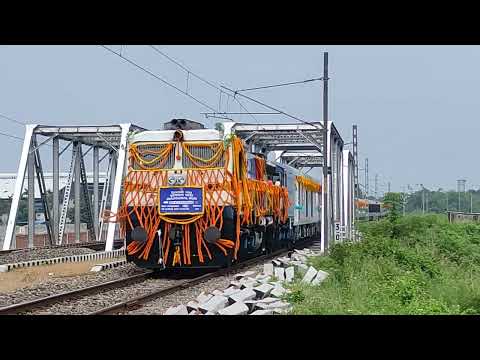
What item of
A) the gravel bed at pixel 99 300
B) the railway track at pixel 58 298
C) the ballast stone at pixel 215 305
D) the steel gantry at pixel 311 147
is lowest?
the gravel bed at pixel 99 300

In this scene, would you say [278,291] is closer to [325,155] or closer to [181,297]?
[181,297]

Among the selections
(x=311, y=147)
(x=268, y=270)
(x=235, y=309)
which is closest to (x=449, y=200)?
(x=311, y=147)

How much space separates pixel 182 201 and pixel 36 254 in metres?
8.80

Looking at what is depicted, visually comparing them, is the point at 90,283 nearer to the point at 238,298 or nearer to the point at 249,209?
the point at 249,209

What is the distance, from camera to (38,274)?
15.5m

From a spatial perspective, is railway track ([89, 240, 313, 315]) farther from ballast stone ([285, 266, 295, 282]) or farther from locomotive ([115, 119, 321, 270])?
ballast stone ([285, 266, 295, 282])

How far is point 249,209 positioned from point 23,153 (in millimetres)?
13101

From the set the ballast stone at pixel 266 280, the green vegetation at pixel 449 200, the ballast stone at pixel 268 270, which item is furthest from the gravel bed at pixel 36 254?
the green vegetation at pixel 449 200

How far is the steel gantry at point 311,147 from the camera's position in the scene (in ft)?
70.2

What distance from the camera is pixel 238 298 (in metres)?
9.20

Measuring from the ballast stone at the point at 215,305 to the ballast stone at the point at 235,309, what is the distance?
0.63ft

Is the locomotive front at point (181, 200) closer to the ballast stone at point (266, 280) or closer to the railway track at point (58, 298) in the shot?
the railway track at point (58, 298)

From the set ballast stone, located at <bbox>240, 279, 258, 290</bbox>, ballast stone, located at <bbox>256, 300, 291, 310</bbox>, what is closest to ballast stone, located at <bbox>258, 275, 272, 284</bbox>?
ballast stone, located at <bbox>240, 279, 258, 290</bbox>
